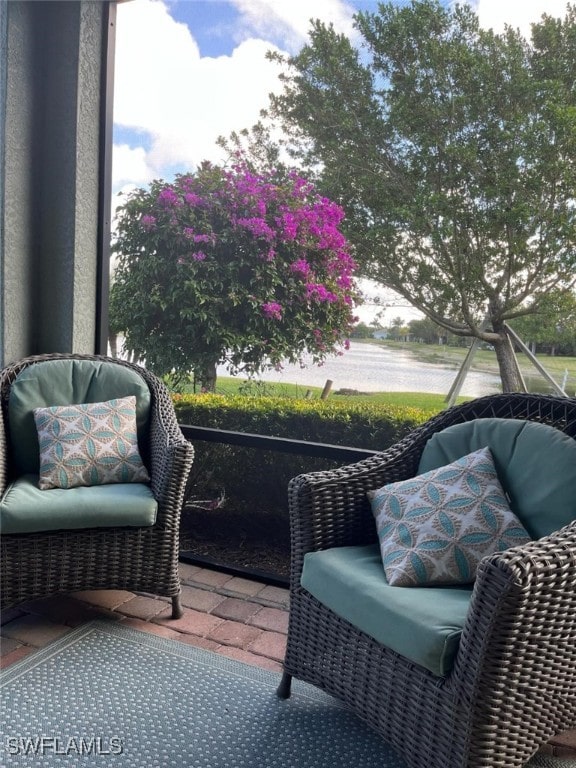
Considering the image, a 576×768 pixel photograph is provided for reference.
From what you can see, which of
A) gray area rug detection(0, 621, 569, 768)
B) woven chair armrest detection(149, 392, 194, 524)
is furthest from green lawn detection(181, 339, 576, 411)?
gray area rug detection(0, 621, 569, 768)

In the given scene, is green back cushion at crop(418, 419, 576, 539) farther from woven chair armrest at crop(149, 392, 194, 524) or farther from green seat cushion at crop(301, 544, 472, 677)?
woven chair armrest at crop(149, 392, 194, 524)

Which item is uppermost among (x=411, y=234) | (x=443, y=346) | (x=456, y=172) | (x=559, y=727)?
(x=456, y=172)

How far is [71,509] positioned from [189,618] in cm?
65

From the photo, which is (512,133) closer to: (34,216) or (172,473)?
(172,473)

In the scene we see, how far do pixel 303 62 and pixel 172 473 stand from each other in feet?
6.58

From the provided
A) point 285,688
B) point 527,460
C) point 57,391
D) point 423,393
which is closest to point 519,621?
point 527,460

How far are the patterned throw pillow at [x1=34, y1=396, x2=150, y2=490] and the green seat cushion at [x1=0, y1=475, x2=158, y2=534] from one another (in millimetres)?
78

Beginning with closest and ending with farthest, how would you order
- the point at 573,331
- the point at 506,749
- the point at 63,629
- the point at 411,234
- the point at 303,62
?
the point at 506,749 < the point at 63,629 < the point at 573,331 < the point at 411,234 < the point at 303,62

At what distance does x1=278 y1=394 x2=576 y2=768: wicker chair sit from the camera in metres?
1.31

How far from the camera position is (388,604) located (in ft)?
5.04

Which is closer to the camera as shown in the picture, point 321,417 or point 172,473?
point 172,473

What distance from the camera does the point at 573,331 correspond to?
246 centimetres

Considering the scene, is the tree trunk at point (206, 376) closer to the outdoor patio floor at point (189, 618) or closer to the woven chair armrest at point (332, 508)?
the outdoor patio floor at point (189, 618)

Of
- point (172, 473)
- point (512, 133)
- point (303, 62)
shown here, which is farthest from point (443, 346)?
point (303, 62)
